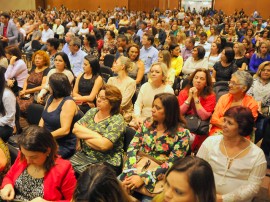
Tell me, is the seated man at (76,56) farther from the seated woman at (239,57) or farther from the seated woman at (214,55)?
the seated woman at (239,57)

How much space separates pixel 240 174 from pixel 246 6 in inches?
864

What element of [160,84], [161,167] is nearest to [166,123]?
[161,167]

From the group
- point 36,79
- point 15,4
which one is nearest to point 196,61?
point 36,79

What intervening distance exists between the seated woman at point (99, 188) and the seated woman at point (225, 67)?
3825 millimetres

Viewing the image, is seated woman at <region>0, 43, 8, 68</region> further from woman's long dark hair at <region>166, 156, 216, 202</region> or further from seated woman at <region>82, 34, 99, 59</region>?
woman's long dark hair at <region>166, 156, 216, 202</region>

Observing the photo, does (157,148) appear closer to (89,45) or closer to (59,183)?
(59,183)

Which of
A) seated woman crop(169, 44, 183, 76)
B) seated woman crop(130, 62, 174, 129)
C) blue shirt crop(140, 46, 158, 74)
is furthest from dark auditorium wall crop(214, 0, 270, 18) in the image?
seated woman crop(130, 62, 174, 129)

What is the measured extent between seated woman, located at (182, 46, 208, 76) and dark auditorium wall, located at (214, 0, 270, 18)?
60.0ft

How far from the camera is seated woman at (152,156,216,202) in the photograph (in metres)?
1.61

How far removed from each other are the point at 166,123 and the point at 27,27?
9833 mm

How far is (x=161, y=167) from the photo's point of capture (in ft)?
7.86

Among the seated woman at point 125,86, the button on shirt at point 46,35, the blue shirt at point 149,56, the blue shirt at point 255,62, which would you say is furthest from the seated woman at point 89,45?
the blue shirt at point 255,62

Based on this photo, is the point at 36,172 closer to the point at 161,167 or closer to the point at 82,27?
the point at 161,167

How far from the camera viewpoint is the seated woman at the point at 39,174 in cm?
208
